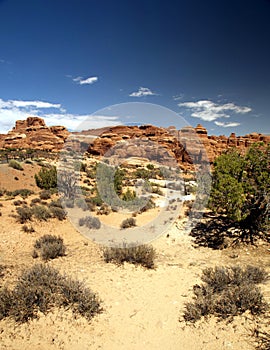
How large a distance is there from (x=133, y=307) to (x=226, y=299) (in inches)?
71.9

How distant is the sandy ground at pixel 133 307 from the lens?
3570 millimetres

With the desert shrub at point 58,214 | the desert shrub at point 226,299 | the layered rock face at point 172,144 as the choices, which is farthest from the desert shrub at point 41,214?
the layered rock face at point 172,144

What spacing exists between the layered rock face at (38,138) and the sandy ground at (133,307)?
53.3 metres

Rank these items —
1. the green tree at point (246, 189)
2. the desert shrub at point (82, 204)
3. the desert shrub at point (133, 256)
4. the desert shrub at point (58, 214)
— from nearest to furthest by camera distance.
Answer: the desert shrub at point (133, 256) < the green tree at point (246, 189) < the desert shrub at point (58, 214) < the desert shrub at point (82, 204)

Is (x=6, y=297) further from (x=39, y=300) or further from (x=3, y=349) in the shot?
(x=3, y=349)

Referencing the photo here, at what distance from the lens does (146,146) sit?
50.9m

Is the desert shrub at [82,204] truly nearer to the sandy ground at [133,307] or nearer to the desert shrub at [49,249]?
the sandy ground at [133,307]

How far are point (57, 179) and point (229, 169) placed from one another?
1367cm

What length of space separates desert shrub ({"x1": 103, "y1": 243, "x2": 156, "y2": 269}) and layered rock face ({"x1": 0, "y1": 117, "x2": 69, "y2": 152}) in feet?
176

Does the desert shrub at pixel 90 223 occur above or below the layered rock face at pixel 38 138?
below

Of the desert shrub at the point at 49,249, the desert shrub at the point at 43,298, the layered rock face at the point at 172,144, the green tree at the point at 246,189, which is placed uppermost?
the layered rock face at the point at 172,144

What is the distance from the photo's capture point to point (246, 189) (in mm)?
7496

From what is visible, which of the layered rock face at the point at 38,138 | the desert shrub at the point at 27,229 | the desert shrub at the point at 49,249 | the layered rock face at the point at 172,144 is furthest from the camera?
the layered rock face at the point at 38,138

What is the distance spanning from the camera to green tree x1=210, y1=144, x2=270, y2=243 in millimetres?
7089
